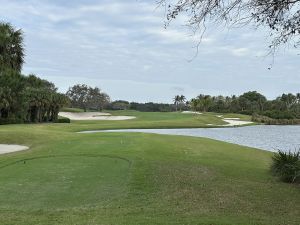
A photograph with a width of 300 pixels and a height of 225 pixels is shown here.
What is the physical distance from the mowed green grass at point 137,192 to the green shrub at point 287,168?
1.26 feet

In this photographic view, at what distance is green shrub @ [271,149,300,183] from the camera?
14820 millimetres

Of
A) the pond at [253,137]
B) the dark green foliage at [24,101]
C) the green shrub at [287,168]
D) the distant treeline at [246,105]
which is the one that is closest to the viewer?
the green shrub at [287,168]

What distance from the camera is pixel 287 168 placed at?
49.8ft

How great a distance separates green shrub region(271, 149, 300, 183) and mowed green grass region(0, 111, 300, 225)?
0.38 m

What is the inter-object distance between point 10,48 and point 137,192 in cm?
2831

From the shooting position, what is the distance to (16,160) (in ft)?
58.9

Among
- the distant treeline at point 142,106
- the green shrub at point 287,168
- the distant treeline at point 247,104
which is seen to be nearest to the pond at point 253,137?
the green shrub at point 287,168

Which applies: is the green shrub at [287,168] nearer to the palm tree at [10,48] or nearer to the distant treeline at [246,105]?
the palm tree at [10,48]

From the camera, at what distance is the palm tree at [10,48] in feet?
114

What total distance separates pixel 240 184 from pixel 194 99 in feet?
396

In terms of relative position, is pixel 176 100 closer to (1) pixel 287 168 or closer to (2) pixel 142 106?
(2) pixel 142 106

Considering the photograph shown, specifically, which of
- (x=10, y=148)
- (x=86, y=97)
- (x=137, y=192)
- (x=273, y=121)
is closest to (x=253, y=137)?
(x=10, y=148)

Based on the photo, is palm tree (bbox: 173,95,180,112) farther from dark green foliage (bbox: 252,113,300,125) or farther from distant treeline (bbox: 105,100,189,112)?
dark green foliage (bbox: 252,113,300,125)

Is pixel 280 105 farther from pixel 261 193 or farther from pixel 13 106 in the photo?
pixel 261 193
